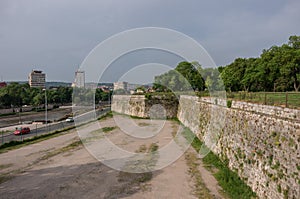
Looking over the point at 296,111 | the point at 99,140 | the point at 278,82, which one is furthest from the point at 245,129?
the point at 278,82

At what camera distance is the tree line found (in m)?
25.8

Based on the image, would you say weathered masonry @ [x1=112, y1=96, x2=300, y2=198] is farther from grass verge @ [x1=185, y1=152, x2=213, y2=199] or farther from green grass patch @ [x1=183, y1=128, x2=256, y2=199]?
grass verge @ [x1=185, y1=152, x2=213, y2=199]

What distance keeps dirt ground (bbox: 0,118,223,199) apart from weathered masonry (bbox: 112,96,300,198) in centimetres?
148

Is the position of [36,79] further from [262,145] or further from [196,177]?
[262,145]

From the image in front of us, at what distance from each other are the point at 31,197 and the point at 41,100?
6874 cm

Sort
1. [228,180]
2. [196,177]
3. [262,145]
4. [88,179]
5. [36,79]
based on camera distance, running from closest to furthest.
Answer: [262,145] < [228,180] < [88,179] < [196,177] < [36,79]

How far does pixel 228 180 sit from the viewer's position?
31.6 feet

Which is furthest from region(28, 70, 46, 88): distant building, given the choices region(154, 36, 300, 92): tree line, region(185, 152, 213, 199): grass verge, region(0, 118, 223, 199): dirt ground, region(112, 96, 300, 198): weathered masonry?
region(112, 96, 300, 198): weathered masonry

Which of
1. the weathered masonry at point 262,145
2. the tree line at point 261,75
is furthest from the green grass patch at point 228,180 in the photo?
the tree line at point 261,75

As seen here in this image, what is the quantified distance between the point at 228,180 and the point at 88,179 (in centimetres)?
605

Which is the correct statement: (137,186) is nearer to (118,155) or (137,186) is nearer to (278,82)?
(118,155)

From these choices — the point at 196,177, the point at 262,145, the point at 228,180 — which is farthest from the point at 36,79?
the point at 262,145

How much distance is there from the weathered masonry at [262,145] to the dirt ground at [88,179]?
1.48m

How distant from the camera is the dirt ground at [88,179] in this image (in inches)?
346
